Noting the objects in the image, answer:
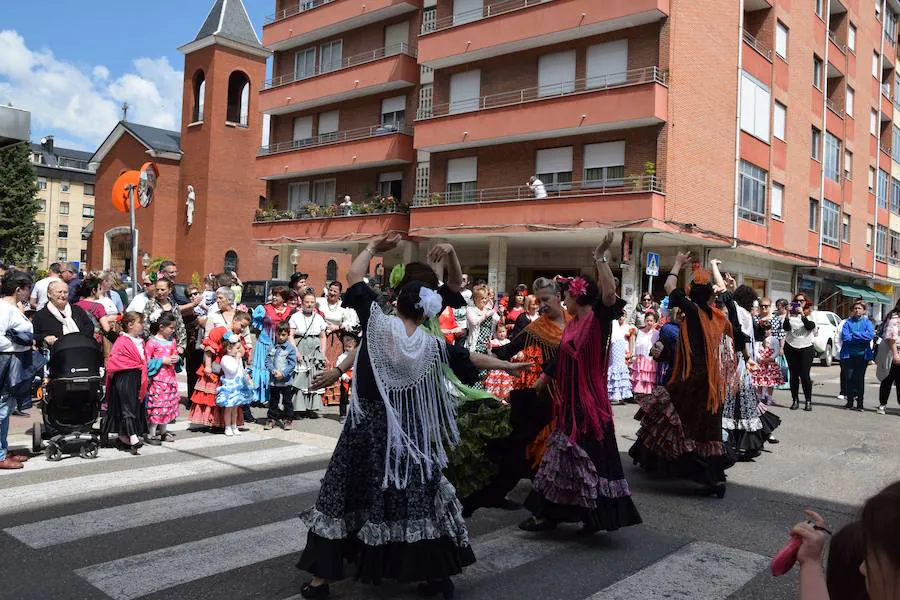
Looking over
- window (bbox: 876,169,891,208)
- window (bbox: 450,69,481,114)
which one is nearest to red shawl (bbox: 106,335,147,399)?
window (bbox: 450,69,481,114)

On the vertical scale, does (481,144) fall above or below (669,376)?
above

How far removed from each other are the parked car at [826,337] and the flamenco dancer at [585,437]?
858 inches

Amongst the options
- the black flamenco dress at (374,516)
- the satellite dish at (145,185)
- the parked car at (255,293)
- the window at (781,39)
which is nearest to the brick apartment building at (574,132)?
the window at (781,39)

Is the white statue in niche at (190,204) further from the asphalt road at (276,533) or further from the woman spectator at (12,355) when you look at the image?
the woman spectator at (12,355)

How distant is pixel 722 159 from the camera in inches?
1056

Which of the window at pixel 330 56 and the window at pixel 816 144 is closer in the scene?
the window at pixel 816 144

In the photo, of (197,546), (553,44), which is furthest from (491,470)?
(553,44)

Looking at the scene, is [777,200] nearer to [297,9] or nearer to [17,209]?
[297,9]

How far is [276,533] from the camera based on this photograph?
5.59 metres

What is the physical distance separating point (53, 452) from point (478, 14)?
24608 mm

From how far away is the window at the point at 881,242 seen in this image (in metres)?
44.6

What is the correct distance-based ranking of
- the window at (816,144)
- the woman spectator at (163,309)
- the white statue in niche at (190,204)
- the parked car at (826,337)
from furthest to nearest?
the white statue in niche at (190,204), the window at (816,144), the parked car at (826,337), the woman spectator at (163,309)

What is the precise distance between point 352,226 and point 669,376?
2577 cm

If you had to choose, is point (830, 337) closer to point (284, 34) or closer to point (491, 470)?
point (491, 470)
